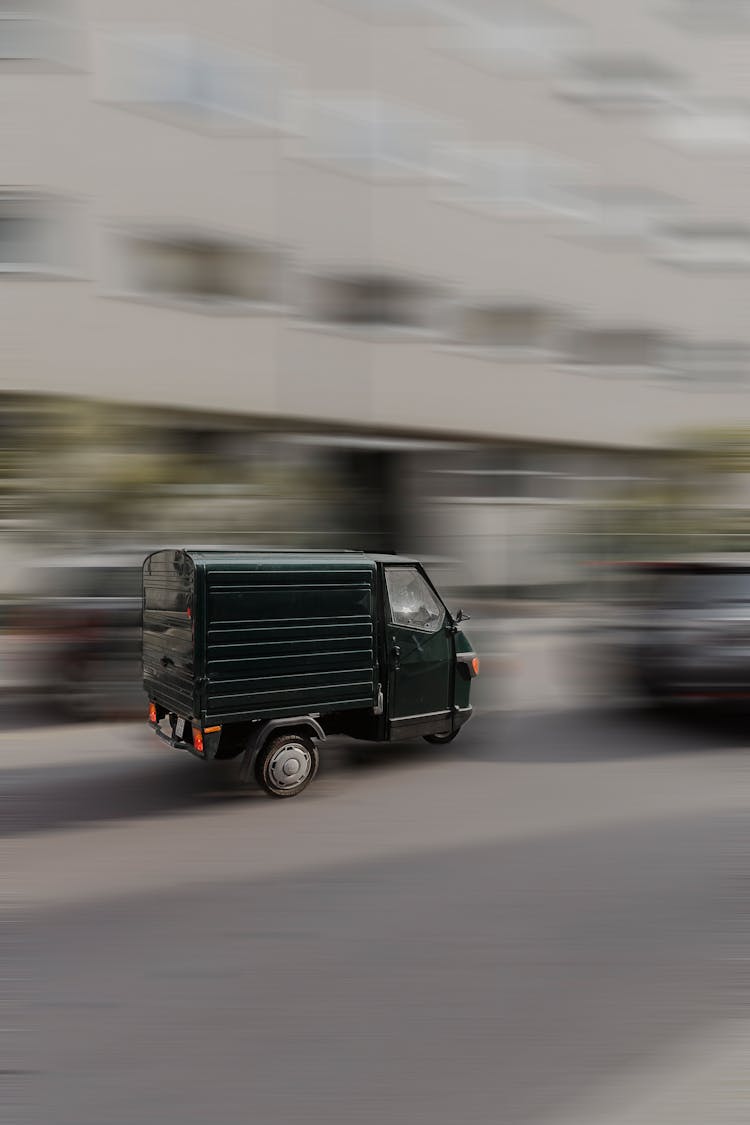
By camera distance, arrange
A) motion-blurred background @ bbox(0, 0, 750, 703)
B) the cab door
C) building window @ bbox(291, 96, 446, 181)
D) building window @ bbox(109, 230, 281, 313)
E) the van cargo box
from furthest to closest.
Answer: building window @ bbox(291, 96, 446, 181)
building window @ bbox(109, 230, 281, 313)
motion-blurred background @ bbox(0, 0, 750, 703)
the cab door
the van cargo box

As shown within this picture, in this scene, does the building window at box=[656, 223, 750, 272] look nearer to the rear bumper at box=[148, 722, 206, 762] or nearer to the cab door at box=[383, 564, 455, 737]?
the cab door at box=[383, 564, 455, 737]

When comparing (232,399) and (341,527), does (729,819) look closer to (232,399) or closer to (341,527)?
(341,527)

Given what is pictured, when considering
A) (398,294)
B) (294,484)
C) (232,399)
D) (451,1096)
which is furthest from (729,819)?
(398,294)

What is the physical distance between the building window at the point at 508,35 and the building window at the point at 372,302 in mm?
4527

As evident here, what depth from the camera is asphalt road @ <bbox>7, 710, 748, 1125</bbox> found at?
269cm

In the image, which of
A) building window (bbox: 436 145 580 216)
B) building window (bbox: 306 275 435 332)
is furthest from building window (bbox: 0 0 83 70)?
building window (bbox: 436 145 580 216)

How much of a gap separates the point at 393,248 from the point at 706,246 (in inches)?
361

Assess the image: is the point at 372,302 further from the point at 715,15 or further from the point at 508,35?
the point at 715,15

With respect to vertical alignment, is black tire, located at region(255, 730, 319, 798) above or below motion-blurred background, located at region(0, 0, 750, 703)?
below

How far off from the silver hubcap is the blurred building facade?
5600 millimetres

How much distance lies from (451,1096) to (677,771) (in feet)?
12.6

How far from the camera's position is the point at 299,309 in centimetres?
1711

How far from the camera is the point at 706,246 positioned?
74.4 feet

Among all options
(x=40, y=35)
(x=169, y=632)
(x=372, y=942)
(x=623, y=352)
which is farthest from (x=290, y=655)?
(x=623, y=352)
